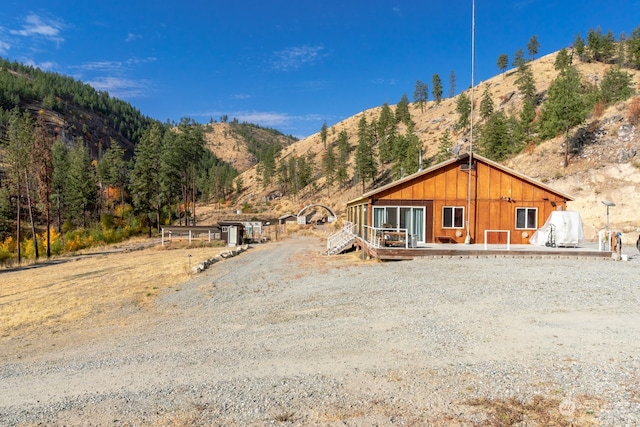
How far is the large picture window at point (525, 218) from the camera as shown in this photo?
2030 cm

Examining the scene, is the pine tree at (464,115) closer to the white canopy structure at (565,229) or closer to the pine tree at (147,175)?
the pine tree at (147,175)

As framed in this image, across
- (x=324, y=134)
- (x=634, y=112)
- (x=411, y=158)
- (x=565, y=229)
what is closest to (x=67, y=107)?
(x=324, y=134)

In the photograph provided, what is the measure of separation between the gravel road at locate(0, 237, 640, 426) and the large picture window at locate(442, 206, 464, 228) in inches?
335

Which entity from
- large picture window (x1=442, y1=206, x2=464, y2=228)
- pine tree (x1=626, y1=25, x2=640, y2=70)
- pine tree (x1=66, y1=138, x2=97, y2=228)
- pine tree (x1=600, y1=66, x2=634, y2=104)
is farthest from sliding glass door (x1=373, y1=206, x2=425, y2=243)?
pine tree (x1=626, y1=25, x2=640, y2=70)

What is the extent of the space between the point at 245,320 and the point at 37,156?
34.3 metres

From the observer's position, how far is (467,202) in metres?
20.3

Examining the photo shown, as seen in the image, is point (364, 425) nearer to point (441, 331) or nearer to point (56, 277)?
point (441, 331)

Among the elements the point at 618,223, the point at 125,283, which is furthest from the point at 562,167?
the point at 125,283

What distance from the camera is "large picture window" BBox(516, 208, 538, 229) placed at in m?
20.3

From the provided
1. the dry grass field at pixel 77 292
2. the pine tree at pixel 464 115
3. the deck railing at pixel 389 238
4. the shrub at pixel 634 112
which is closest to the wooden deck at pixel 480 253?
the deck railing at pixel 389 238

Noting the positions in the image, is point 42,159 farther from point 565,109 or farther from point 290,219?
point 565,109

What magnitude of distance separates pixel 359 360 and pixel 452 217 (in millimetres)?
16113

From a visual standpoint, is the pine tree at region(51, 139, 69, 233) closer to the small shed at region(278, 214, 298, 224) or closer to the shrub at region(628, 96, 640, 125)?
the small shed at region(278, 214, 298, 224)

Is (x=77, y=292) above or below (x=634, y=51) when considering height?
below
